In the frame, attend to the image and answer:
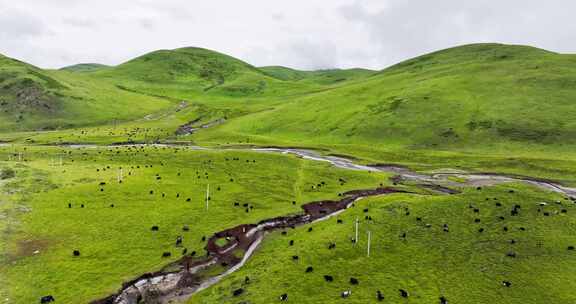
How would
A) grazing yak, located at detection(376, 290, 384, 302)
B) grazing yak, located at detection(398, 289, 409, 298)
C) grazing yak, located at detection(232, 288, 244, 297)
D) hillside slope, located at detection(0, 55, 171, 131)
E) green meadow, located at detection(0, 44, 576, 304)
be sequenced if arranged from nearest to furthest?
grazing yak, located at detection(376, 290, 384, 302) < grazing yak, located at detection(398, 289, 409, 298) < grazing yak, located at detection(232, 288, 244, 297) < green meadow, located at detection(0, 44, 576, 304) < hillside slope, located at detection(0, 55, 171, 131)

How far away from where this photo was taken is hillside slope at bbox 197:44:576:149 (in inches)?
4414

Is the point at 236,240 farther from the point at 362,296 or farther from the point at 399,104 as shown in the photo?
the point at 399,104

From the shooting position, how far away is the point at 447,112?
129m

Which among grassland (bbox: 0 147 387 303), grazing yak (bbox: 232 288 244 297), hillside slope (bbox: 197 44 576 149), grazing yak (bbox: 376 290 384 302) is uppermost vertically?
hillside slope (bbox: 197 44 576 149)

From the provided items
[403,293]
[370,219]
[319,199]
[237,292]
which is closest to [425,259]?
[403,293]

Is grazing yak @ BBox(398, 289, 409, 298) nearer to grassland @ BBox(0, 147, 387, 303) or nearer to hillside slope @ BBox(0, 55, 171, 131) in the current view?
grassland @ BBox(0, 147, 387, 303)

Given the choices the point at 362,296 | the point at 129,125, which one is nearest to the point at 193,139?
the point at 129,125

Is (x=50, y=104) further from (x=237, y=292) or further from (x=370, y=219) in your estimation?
(x=237, y=292)

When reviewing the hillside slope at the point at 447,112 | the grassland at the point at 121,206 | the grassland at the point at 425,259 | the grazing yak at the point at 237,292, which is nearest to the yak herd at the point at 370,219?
the grazing yak at the point at 237,292

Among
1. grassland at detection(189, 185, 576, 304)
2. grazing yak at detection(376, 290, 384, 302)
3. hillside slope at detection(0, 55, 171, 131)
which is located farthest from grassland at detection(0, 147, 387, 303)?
hillside slope at detection(0, 55, 171, 131)

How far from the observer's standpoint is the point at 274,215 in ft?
176

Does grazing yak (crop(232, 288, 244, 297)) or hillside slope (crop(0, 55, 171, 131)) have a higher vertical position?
hillside slope (crop(0, 55, 171, 131))

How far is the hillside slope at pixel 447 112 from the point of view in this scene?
368ft

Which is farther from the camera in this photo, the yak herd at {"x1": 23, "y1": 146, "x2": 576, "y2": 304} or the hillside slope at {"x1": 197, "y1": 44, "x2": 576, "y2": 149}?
the hillside slope at {"x1": 197, "y1": 44, "x2": 576, "y2": 149}
